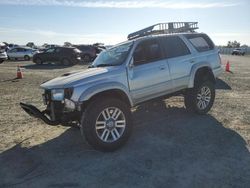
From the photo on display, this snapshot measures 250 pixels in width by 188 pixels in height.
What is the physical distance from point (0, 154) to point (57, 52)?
23.7 metres

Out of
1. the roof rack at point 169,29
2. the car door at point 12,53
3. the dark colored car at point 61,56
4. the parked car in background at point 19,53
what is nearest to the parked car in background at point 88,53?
the dark colored car at point 61,56

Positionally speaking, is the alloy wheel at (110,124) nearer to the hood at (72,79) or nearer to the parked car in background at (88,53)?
the hood at (72,79)

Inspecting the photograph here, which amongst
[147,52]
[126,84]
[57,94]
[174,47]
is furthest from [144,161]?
[174,47]

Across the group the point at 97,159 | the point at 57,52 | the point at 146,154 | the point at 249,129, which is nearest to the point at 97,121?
the point at 97,159

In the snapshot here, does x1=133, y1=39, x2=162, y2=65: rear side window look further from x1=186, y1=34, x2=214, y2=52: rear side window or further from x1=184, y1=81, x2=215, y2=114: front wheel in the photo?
x1=184, y1=81, x2=215, y2=114: front wheel

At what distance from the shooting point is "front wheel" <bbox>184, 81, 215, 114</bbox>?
24.7ft

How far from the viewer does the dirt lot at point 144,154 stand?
4.54m

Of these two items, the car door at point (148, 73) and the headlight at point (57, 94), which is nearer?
the headlight at point (57, 94)

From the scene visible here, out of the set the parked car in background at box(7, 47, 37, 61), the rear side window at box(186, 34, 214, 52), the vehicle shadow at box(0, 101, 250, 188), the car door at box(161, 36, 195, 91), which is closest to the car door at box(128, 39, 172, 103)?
the car door at box(161, 36, 195, 91)

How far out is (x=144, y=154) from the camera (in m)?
5.48

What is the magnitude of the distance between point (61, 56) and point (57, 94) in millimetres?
23309

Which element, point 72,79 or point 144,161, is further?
point 72,79

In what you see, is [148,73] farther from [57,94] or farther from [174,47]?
[57,94]

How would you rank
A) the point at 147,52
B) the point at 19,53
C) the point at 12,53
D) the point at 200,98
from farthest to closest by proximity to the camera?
the point at 19,53 < the point at 12,53 < the point at 200,98 < the point at 147,52
